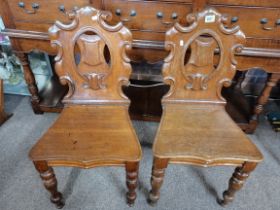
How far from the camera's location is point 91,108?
3.95 ft

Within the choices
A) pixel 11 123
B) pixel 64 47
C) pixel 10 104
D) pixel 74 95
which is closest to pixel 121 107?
pixel 74 95

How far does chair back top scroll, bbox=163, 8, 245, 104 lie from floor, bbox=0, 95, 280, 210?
0.52 m

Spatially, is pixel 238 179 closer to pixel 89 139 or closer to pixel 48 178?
pixel 89 139

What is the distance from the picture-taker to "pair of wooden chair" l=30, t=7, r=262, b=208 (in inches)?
39.2

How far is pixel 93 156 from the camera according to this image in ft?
3.19

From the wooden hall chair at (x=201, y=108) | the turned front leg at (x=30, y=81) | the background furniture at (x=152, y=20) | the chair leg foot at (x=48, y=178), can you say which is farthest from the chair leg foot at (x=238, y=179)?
the turned front leg at (x=30, y=81)

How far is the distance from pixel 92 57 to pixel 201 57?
0.56m

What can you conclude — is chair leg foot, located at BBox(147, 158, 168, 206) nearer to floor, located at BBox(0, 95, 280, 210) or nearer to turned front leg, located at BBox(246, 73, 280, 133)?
floor, located at BBox(0, 95, 280, 210)

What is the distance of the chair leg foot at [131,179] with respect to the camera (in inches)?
39.7

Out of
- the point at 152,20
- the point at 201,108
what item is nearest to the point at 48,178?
the point at 201,108

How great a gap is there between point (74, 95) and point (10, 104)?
1.08 m

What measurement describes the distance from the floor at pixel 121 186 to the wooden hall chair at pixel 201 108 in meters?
0.13

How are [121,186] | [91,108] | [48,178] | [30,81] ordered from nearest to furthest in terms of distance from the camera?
[48,178] → [91,108] → [121,186] → [30,81]

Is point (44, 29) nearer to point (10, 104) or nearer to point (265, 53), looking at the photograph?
point (10, 104)
